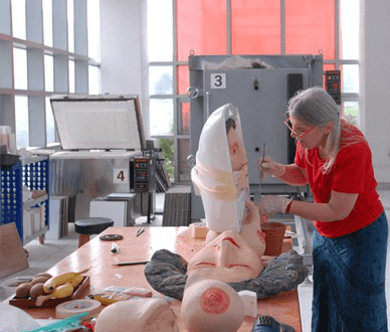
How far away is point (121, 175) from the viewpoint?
5.56 metres

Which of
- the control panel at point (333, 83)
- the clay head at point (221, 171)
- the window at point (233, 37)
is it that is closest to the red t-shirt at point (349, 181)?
the clay head at point (221, 171)

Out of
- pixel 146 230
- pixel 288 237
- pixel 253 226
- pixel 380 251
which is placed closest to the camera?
pixel 253 226

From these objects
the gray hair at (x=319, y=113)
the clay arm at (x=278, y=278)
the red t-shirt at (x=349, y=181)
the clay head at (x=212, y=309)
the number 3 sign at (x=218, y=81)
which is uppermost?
the number 3 sign at (x=218, y=81)

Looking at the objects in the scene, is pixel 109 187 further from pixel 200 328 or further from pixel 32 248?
pixel 200 328

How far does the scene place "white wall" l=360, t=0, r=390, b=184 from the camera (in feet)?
30.0

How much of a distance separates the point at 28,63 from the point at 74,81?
1607 mm

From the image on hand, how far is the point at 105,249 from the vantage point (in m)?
2.21

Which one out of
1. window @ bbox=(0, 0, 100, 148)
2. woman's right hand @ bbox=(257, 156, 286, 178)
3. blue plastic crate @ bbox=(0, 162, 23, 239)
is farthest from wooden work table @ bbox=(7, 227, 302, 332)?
window @ bbox=(0, 0, 100, 148)

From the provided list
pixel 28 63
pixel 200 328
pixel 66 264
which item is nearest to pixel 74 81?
pixel 28 63

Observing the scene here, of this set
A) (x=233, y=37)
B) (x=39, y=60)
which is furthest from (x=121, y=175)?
(x=233, y=37)

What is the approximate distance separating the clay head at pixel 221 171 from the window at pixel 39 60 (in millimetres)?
4662

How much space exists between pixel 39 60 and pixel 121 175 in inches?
93.6

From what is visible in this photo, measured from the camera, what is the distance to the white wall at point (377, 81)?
30.0 feet

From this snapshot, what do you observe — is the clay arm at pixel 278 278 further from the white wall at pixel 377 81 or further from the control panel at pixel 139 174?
the white wall at pixel 377 81
